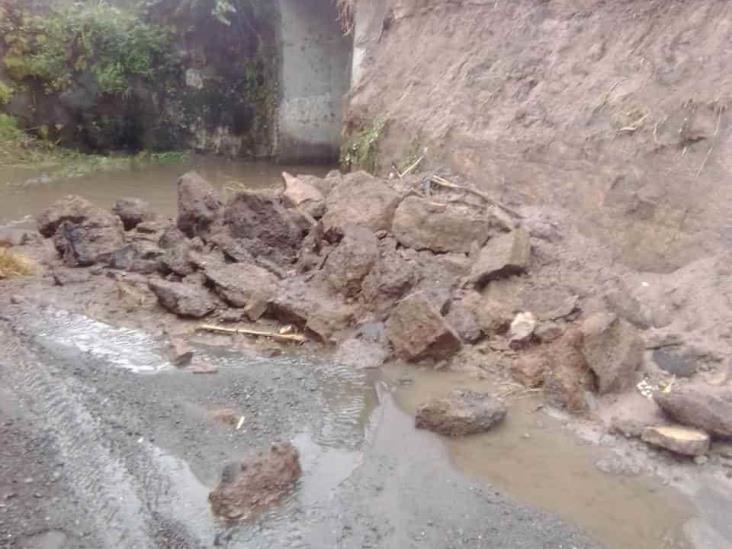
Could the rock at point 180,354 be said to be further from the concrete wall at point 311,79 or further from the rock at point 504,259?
the concrete wall at point 311,79

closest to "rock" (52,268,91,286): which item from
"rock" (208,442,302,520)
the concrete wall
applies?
"rock" (208,442,302,520)

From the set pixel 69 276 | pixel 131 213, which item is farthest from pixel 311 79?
pixel 69 276

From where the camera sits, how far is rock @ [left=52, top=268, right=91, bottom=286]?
6859mm

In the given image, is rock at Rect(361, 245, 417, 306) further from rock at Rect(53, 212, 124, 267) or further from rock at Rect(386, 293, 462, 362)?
rock at Rect(53, 212, 124, 267)

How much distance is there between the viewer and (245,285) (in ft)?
20.9

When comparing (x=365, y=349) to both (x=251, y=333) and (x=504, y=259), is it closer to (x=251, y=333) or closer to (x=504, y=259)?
(x=251, y=333)

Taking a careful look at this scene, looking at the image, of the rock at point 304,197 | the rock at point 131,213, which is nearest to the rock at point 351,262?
the rock at point 304,197

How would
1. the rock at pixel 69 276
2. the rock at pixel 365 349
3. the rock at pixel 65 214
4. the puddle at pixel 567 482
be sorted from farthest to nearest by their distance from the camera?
the rock at pixel 65 214
the rock at pixel 69 276
the rock at pixel 365 349
the puddle at pixel 567 482

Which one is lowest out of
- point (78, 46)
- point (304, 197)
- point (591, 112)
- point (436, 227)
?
point (304, 197)

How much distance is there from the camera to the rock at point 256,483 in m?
3.69

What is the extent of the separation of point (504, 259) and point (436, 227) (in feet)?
2.49

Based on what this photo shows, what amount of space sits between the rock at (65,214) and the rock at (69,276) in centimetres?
69

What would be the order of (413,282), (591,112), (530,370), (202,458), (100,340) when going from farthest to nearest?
(591,112) → (413,282) → (100,340) → (530,370) → (202,458)

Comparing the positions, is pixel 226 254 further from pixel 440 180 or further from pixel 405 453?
pixel 405 453
